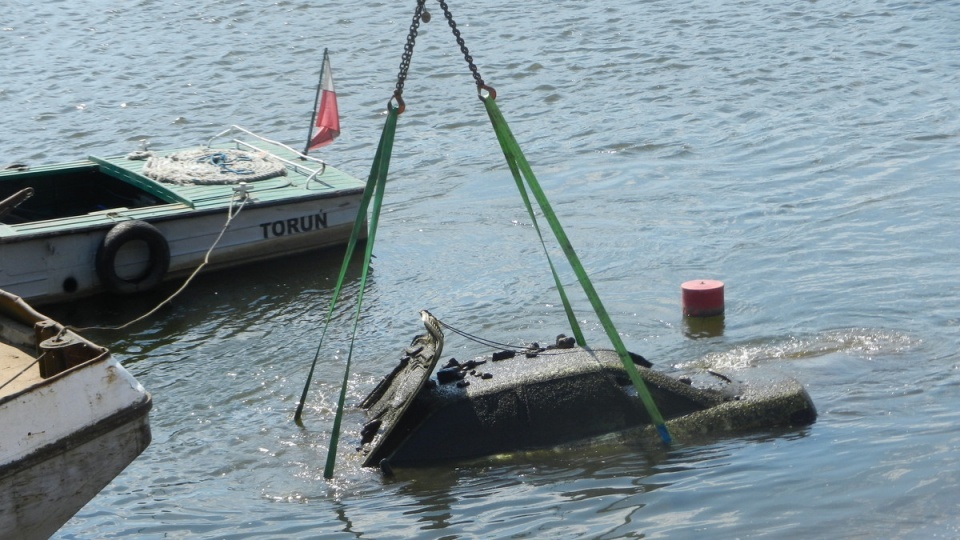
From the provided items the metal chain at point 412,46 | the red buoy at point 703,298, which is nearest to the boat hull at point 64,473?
the metal chain at point 412,46

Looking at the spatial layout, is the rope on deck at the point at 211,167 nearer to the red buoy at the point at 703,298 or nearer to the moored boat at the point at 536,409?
the red buoy at the point at 703,298

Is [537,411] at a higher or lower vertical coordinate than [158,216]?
lower

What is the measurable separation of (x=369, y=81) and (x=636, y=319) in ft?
34.7

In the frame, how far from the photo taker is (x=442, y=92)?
18938 mm

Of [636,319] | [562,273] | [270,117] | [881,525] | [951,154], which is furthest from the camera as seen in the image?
[270,117]

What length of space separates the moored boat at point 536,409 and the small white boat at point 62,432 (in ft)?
5.99

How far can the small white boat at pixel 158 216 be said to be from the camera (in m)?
10.9

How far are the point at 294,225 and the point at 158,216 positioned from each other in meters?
1.44

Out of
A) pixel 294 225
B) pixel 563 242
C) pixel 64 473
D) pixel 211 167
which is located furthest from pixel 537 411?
pixel 211 167

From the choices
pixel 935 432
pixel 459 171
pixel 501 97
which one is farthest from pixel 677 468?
pixel 501 97

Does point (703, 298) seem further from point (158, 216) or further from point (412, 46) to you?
point (158, 216)

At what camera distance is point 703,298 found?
1012cm

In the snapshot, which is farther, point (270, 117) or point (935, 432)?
point (270, 117)

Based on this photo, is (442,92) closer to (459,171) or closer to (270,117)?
(270,117)
